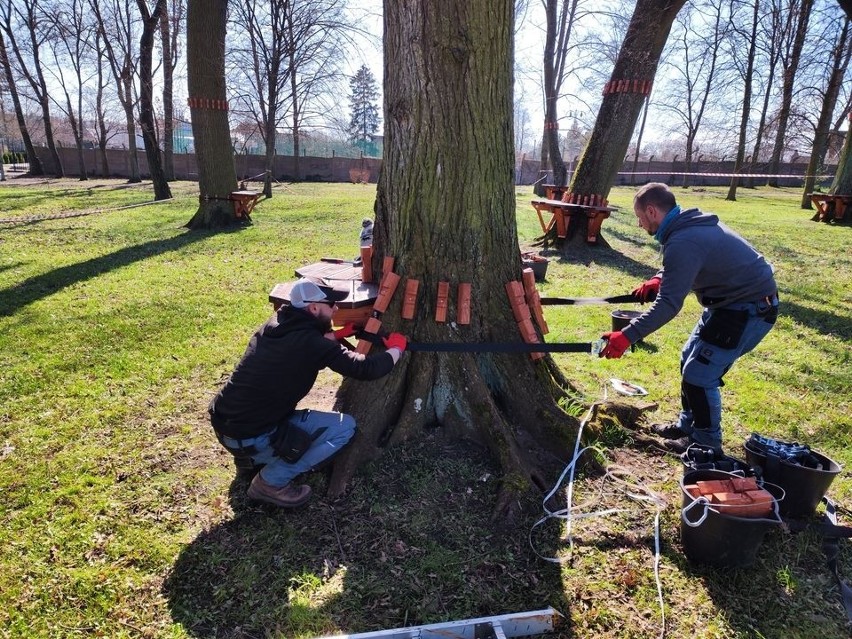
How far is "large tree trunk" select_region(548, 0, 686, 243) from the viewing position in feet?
27.9

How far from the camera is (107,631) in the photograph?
221cm

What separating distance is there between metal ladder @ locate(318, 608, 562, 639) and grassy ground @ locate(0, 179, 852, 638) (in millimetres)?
140

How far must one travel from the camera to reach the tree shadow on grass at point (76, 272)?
20.6 ft

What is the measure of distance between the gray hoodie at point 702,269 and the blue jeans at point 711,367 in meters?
0.11

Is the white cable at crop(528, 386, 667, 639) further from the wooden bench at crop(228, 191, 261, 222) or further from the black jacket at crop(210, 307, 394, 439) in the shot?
the wooden bench at crop(228, 191, 261, 222)

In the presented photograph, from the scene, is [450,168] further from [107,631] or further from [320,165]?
[320,165]

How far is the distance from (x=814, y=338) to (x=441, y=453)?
15.6 ft

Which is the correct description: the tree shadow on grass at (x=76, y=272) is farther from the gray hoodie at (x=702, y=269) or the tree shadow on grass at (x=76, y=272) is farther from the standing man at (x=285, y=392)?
the gray hoodie at (x=702, y=269)

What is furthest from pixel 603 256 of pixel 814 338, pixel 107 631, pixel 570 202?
pixel 107 631

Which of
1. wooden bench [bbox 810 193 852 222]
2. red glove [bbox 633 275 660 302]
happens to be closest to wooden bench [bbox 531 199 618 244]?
red glove [bbox 633 275 660 302]

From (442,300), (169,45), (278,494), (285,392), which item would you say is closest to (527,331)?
(442,300)

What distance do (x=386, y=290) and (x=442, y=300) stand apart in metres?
0.34

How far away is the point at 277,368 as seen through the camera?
2768 mm

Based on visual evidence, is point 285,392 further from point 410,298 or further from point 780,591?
point 780,591
